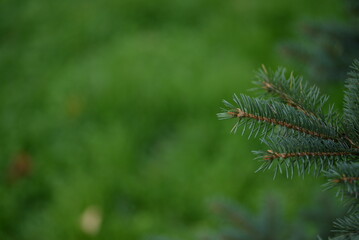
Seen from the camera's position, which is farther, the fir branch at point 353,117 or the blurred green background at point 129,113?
the blurred green background at point 129,113

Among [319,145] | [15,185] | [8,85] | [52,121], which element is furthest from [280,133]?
[8,85]

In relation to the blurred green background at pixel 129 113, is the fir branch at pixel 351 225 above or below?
below

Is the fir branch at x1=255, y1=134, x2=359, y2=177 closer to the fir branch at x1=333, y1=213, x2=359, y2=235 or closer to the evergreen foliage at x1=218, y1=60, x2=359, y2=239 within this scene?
the evergreen foliage at x1=218, y1=60, x2=359, y2=239

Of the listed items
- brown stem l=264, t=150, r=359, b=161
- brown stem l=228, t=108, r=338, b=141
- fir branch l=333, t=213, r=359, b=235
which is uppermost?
brown stem l=228, t=108, r=338, b=141

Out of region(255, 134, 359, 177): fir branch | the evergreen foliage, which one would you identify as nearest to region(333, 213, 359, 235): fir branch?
the evergreen foliage

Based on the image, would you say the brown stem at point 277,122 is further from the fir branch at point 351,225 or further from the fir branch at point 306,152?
the fir branch at point 351,225

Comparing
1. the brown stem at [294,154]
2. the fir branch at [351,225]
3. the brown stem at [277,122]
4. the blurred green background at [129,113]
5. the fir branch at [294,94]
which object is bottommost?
the fir branch at [351,225]

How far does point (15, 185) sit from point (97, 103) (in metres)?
0.82

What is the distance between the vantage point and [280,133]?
71 cm

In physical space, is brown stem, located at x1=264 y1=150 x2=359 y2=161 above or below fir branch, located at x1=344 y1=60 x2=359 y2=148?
below

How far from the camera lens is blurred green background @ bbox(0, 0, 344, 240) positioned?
225cm

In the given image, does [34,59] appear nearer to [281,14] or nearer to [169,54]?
[169,54]

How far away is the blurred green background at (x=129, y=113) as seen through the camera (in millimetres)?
2246

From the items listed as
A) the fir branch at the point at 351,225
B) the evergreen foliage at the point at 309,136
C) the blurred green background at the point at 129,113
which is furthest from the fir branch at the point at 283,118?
the blurred green background at the point at 129,113
